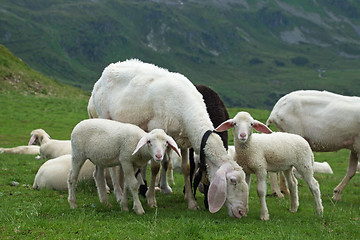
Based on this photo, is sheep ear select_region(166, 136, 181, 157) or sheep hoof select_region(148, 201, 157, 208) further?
sheep hoof select_region(148, 201, 157, 208)

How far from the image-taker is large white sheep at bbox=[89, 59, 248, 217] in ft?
25.5

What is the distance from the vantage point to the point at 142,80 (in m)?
9.92

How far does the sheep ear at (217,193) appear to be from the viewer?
7508 mm

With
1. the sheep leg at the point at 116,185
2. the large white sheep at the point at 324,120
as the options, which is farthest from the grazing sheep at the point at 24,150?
the large white sheep at the point at 324,120

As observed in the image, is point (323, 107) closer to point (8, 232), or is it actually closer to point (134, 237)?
point (134, 237)

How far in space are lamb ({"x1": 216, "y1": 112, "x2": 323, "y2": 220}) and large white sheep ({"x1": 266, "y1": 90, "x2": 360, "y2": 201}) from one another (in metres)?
2.87

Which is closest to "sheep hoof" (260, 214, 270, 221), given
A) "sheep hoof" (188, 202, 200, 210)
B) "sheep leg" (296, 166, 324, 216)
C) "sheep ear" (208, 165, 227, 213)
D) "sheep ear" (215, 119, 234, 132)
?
"sheep ear" (208, 165, 227, 213)

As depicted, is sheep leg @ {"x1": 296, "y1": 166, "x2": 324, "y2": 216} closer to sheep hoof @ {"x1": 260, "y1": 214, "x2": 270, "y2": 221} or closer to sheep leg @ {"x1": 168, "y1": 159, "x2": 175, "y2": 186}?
→ sheep hoof @ {"x1": 260, "y1": 214, "x2": 270, "y2": 221}

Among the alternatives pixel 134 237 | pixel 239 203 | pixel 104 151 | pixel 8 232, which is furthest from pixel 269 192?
pixel 8 232

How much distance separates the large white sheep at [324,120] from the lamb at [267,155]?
2.87 meters

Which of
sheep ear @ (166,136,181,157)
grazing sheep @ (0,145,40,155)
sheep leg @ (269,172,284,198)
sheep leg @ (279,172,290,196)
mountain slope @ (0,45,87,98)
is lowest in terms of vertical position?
mountain slope @ (0,45,87,98)

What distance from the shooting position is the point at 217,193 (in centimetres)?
755

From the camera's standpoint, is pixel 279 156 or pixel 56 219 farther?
pixel 279 156

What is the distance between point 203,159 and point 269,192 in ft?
15.0
